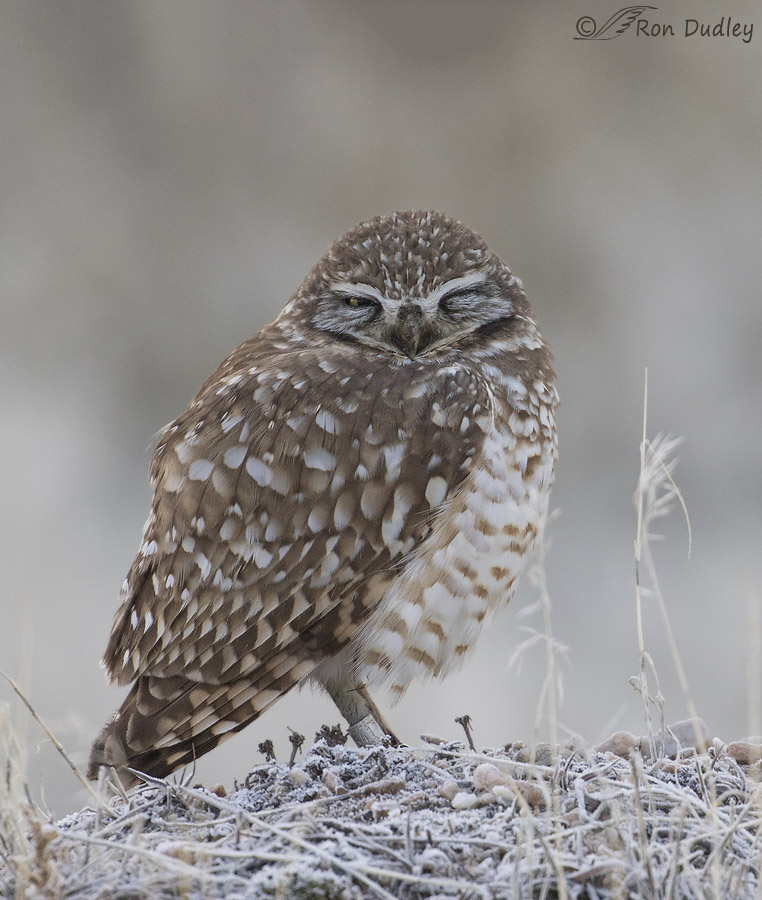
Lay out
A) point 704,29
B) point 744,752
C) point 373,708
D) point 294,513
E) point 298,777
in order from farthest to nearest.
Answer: point 704,29 → point 373,708 → point 294,513 → point 744,752 → point 298,777

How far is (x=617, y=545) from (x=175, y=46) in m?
5.75

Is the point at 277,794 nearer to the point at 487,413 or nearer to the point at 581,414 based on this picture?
the point at 487,413

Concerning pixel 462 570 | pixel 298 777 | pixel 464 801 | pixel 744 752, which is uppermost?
pixel 462 570

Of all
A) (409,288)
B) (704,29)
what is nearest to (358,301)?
(409,288)

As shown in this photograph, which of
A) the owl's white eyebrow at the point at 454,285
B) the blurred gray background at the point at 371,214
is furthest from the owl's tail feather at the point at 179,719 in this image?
the blurred gray background at the point at 371,214

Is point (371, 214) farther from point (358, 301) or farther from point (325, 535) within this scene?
point (325, 535)

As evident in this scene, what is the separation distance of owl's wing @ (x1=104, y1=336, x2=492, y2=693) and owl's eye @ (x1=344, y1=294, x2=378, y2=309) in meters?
0.28

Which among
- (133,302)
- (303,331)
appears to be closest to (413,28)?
(133,302)

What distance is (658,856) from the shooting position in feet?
6.02

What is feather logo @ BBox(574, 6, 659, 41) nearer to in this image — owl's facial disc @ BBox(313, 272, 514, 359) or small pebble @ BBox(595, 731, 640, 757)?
owl's facial disc @ BBox(313, 272, 514, 359)

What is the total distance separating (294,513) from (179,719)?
52 cm

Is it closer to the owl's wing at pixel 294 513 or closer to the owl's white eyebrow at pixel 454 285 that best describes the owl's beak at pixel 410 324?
the owl's white eyebrow at pixel 454 285

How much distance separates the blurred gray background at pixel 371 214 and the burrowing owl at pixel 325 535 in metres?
4.84

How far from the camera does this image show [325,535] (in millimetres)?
2449
